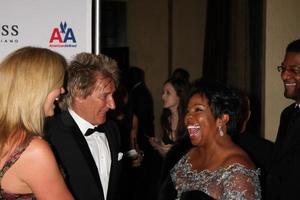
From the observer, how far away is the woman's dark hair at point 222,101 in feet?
7.27

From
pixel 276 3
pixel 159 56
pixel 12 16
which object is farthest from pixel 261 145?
pixel 159 56

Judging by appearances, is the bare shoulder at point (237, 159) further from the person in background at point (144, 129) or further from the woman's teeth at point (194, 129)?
the person in background at point (144, 129)

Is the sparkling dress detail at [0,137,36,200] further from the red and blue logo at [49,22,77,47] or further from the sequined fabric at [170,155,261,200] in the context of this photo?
the red and blue logo at [49,22,77,47]

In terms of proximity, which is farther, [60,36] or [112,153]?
[60,36]

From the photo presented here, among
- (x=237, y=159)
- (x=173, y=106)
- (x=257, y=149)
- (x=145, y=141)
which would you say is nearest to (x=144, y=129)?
(x=145, y=141)

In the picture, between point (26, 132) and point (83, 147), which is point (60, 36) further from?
point (26, 132)

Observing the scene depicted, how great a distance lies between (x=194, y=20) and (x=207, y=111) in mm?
5038

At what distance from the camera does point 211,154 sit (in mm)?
2225

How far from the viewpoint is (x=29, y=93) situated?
164cm

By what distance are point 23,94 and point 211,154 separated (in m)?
0.97

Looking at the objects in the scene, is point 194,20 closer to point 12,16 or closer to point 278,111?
point 278,111

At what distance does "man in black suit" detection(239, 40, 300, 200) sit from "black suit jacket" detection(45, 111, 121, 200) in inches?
39.0

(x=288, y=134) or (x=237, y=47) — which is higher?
(x=237, y=47)

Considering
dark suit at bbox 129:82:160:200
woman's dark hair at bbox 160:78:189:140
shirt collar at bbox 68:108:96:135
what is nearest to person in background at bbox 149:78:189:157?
woman's dark hair at bbox 160:78:189:140
